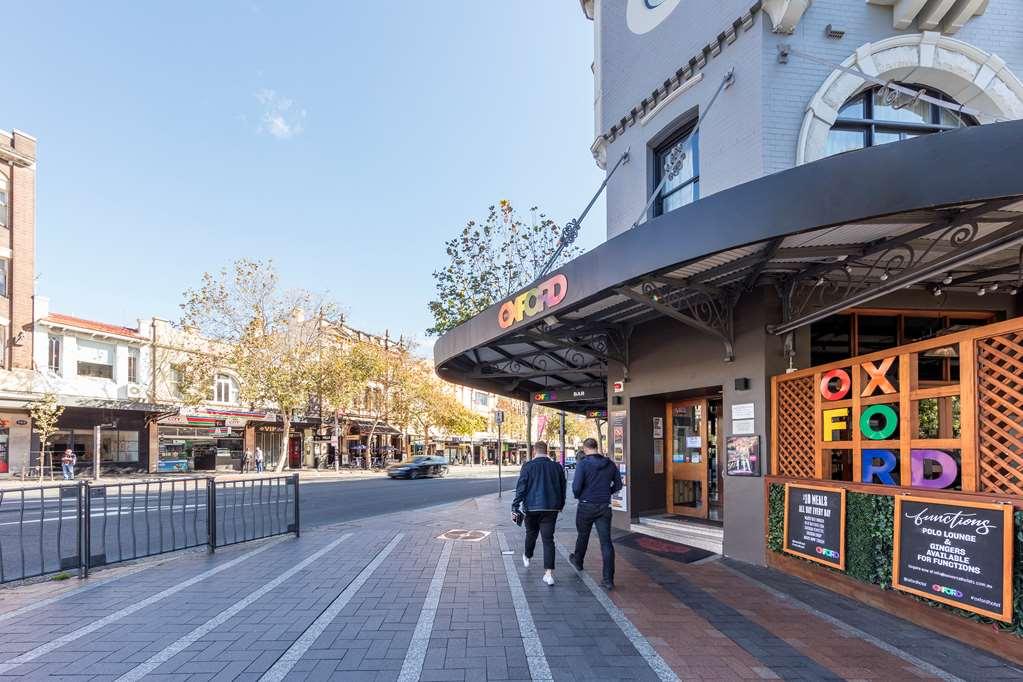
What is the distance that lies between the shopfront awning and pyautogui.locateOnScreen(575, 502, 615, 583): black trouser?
2.43 metres

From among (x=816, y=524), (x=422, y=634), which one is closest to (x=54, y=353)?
(x=422, y=634)

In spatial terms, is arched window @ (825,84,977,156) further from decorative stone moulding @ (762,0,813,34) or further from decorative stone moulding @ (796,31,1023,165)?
decorative stone moulding @ (762,0,813,34)

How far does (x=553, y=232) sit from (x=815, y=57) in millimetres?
13175

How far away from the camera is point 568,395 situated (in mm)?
17062

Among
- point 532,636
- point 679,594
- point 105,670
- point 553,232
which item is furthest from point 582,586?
point 553,232

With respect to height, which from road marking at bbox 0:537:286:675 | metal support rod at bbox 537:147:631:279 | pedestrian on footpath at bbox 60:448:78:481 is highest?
metal support rod at bbox 537:147:631:279

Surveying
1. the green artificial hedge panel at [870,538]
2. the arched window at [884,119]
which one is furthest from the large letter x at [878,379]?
the arched window at [884,119]

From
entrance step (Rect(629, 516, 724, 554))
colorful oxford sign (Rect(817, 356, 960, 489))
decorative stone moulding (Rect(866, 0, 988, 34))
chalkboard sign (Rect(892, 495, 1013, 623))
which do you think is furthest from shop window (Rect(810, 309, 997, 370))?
decorative stone moulding (Rect(866, 0, 988, 34))

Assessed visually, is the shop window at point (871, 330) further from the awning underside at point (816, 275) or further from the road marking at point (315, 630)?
the road marking at point (315, 630)

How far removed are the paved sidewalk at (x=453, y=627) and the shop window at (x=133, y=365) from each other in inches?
1114

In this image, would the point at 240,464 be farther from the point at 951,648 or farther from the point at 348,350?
the point at 951,648

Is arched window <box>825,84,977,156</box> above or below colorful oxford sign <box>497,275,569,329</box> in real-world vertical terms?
above

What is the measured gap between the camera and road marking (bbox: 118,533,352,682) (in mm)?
4488

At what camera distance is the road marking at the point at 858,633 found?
448 cm
